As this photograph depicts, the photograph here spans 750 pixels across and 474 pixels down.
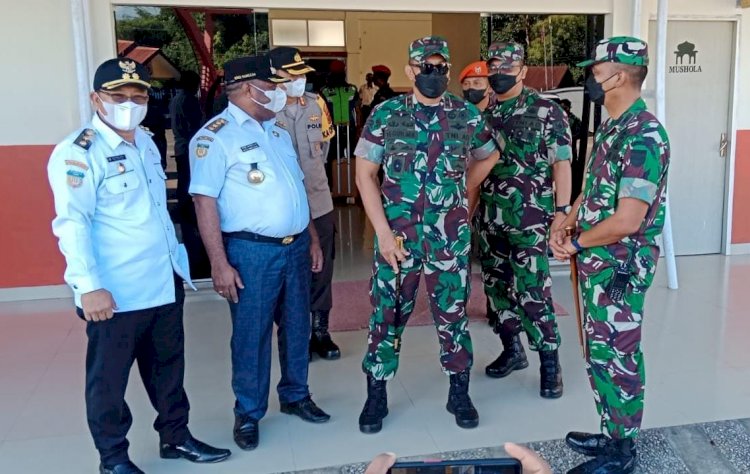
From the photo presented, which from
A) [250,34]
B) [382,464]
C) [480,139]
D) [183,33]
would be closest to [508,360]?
[480,139]

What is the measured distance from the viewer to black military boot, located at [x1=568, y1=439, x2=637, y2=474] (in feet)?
8.42

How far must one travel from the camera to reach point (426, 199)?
2.81m

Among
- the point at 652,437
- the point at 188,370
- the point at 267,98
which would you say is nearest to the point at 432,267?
the point at 267,98

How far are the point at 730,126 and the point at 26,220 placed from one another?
5894 mm

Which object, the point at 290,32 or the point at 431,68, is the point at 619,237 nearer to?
the point at 431,68

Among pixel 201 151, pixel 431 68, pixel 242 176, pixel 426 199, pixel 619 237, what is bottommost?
pixel 619 237

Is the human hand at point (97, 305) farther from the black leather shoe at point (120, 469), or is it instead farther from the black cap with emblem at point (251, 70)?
the black cap with emblem at point (251, 70)

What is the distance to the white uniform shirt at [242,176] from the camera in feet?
8.81

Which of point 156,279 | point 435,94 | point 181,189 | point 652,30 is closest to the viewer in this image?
point 156,279

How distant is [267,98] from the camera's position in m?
2.77

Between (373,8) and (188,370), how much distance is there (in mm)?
2862

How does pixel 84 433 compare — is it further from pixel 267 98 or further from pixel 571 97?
pixel 571 97

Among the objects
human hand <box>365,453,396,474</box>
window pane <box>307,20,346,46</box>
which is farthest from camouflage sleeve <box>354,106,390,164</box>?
window pane <box>307,20,346,46</box>

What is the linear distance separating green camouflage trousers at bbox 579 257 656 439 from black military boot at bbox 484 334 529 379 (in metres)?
1.00
